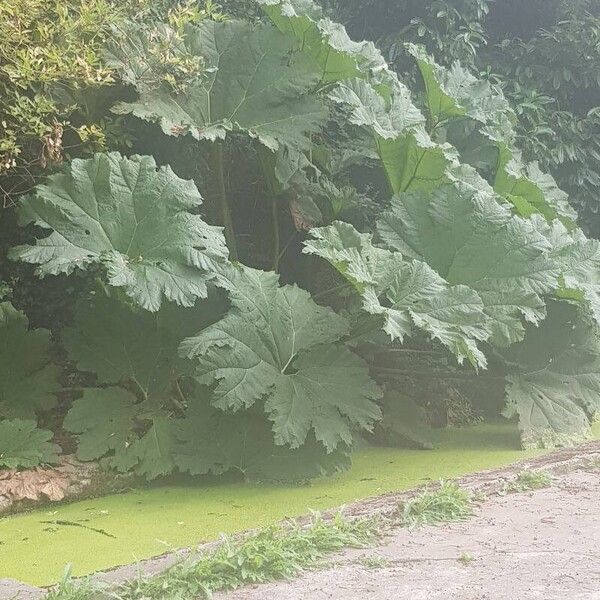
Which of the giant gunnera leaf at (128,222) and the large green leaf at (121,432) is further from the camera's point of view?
the large green leaf at (121,432)

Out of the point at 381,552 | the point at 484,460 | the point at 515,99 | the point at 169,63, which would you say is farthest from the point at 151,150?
the point at 515,99

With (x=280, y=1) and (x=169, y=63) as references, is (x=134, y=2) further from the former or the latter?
(x=280, y=1)

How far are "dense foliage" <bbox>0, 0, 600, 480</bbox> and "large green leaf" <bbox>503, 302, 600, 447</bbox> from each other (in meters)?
0.01

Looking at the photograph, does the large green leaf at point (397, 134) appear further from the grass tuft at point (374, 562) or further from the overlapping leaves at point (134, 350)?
the grass tuft at point (374, 562)

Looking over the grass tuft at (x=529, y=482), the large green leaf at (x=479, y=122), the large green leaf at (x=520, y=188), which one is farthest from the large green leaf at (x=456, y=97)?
the grass tuft at (x=529, y=482)

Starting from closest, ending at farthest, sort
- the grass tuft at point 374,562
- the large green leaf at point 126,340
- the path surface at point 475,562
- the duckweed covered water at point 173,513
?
the path surface at point 475,562 < the grass tuft at point 374,562 < the duckweed covered water at point 173,513 < the large green leaf at point 126,340

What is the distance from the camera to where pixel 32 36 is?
3398 mm

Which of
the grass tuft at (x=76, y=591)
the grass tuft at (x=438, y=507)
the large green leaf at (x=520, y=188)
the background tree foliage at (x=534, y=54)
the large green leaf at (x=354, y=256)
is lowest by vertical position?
the grass tuft at (x=76, y=591)

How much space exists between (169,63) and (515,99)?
3727mm

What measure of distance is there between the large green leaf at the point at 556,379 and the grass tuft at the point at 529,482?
2.48ft

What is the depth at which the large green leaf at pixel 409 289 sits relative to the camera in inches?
139

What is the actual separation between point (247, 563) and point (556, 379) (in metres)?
2.61

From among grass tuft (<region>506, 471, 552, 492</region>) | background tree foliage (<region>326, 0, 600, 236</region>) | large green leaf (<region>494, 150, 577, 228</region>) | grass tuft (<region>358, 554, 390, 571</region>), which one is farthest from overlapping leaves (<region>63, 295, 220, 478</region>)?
background tree foliage (<region>326, 0, 600, 236</region>)

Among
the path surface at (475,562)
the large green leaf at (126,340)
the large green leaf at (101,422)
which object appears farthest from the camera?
the large green leaf at (126,340)
